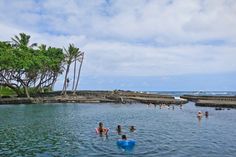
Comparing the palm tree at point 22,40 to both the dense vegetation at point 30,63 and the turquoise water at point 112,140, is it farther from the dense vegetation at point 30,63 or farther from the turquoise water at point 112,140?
the turquoise water at point 112,140

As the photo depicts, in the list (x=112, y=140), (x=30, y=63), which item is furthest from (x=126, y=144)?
(x=30, y=63)

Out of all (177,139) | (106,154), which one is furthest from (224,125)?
(106,154)

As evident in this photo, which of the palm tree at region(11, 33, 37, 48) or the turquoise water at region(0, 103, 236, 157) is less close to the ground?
the palm tree at region(11, 33, 37, 48)

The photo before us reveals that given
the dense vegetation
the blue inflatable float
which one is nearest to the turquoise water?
the blue inflatable float

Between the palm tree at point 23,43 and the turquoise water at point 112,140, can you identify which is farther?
the palm tree at point 23,43

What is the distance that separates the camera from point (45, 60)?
341 ft

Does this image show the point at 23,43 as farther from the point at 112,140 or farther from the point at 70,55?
the point at 112,140

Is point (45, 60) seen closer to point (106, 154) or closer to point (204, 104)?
point (204, 104)

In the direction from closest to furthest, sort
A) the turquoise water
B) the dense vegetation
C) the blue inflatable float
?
the turquoise water, the blue inflatable float, the dense vegetation

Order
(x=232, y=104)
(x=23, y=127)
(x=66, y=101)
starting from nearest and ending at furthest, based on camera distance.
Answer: (x=23, y=127), (x=232, y=104), (x=66, y=101)

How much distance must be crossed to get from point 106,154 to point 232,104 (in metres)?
60.1

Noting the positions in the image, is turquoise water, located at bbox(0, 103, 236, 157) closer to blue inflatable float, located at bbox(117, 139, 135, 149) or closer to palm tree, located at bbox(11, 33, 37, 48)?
blue inflatable float, located at bbox(117, 139, 135, 149)

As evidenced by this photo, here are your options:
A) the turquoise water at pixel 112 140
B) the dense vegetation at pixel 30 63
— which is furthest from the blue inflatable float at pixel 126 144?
the dense vegetation at pixel 30 63

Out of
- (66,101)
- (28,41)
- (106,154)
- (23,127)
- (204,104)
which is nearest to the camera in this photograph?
(106,154)
